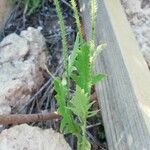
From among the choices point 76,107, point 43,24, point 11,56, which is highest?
point 43,24

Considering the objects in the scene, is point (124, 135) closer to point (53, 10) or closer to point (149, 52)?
point (149, 52)

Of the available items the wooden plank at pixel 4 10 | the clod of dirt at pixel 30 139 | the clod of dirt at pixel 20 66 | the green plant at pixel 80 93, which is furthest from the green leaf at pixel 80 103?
the wooden plank at pixel 4 10

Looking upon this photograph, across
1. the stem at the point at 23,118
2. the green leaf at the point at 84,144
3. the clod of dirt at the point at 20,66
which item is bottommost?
the green leaf at the point at 84,144

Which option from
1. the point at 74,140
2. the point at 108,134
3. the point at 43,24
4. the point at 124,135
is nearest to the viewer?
the point at 124,135

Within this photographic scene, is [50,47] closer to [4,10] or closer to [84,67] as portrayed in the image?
[4,10]

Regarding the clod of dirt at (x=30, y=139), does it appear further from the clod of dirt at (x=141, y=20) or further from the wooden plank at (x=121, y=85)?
the clod of dirt at (x=141, y=20)

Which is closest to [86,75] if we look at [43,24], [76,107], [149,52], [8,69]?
[76,107]

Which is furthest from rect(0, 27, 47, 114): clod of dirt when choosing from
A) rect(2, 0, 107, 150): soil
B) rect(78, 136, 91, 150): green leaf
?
rect(78, 136, 91, 150): green leaf

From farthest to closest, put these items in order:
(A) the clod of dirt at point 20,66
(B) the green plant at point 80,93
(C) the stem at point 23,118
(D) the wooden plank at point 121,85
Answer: (A) the clod of dirt at point 20,66, (C) the stem at point 23,118, (B) the green plant at point 80,93, (D) the wooden plank at point 121,85
